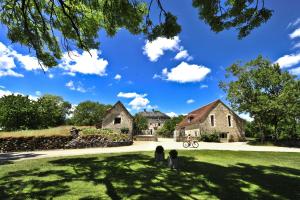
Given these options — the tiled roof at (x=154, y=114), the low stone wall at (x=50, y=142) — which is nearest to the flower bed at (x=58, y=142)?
the low stone wall at (x=50, y=142)

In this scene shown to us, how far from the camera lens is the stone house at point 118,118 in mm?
42625

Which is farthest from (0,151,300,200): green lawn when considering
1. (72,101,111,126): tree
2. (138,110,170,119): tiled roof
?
(138,110,170,119): tiled roof

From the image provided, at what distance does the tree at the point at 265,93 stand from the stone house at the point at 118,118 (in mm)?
18156

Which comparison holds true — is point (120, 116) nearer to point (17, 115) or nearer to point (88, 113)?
point (17, 115)

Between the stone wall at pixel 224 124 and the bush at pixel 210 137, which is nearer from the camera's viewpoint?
the bush at pixel 210 137

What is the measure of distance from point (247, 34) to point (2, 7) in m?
7.43

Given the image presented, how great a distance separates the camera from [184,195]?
279 inches

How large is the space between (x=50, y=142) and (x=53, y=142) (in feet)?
0.94

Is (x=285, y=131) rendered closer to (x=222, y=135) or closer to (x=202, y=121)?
(x=222, y=135)

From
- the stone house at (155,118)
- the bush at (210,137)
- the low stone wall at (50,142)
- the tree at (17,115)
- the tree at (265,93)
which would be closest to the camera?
the low stone wall at (50,142)

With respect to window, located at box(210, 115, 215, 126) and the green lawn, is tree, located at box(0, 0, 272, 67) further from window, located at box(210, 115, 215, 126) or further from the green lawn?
window, located at box(210, 115, 215, 126)

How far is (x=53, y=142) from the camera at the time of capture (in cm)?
2348

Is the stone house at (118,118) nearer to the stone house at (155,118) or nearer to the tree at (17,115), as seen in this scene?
the tree at (17,115)

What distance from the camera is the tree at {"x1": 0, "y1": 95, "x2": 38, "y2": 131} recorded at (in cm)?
3678
